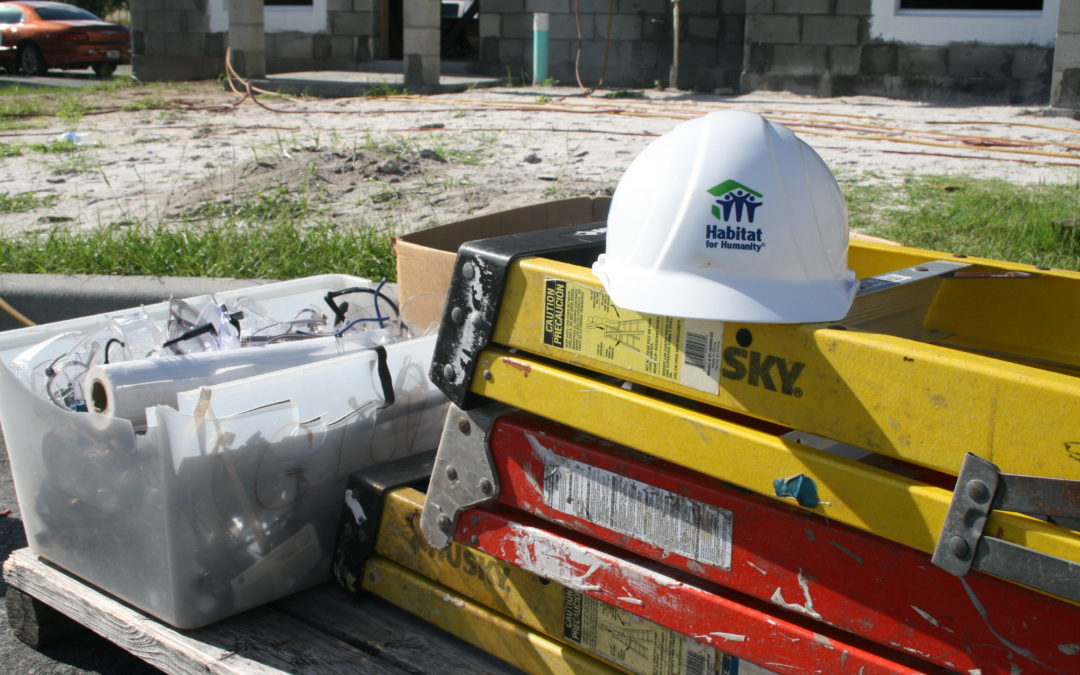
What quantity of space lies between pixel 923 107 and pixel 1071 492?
9.79 metres

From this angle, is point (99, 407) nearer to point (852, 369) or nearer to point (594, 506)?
point (594, 506)

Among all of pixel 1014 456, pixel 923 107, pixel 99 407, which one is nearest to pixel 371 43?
pixel 923 107

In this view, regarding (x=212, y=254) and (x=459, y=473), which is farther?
(x=212, y=254)

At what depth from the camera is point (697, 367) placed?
153 cm

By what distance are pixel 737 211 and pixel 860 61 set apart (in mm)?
10551

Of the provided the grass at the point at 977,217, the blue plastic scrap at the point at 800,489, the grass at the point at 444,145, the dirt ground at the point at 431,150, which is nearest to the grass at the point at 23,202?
the dirt ground at the point at 431,150

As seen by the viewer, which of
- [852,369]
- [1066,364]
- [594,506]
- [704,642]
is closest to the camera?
[852,369]

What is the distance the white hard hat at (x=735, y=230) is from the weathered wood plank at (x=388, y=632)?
2.72ft

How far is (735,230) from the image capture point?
1529 mm

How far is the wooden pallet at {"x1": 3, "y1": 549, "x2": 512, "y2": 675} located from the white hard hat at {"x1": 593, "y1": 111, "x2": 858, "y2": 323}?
2.85 feet

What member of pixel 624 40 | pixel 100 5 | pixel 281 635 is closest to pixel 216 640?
pixel 281 635

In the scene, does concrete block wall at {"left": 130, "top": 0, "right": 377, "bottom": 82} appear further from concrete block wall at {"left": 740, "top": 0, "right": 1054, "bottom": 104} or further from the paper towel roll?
the paper towel roll

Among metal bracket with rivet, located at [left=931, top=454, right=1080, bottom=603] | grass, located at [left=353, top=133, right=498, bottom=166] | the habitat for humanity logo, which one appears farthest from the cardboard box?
grass, located at [left=353, top=133, right=498, bottom=166]

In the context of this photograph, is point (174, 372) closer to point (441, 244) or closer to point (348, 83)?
point (441, 244)
